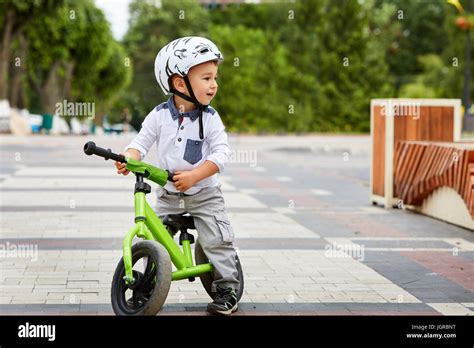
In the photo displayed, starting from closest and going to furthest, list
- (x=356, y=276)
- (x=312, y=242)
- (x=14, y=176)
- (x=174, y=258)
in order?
1. (x=174, y=258)
2. (x=356, y=276)
3. (x=312, y=242)
4. (x=14, y=176)

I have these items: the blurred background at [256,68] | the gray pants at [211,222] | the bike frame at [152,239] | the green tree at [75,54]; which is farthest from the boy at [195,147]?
the green tree at [75,54]

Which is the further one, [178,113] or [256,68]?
[256,68]

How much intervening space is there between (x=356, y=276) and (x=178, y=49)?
2629 millimetres

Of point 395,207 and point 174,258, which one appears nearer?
point 174,258

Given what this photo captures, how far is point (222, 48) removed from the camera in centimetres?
4584

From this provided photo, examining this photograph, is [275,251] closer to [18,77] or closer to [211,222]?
[211,222]

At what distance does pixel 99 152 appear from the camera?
5.15m

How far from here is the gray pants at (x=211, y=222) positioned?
5605 mm

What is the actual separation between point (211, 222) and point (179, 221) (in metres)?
0.21

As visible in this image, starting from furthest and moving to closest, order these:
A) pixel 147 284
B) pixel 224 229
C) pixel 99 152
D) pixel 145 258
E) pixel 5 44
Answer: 1. pixel 5 44
2. pixel 224 229
3. pixel 145 258
4. pixel 147 284
5. pixel 99 152

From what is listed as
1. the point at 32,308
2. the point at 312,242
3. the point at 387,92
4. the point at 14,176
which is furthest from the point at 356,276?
the point at 387,92

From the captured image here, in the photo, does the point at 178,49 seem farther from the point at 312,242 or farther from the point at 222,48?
the point at 222,48

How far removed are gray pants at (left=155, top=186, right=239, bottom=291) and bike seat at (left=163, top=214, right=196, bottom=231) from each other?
0.10 ft

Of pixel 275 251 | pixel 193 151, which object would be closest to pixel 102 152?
pixel 193 151
